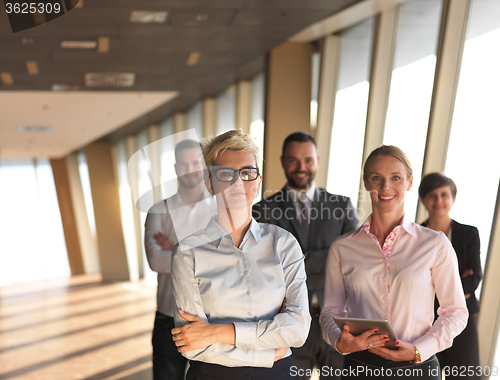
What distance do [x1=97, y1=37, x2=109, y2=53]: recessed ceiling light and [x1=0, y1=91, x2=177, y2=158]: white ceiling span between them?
236cm

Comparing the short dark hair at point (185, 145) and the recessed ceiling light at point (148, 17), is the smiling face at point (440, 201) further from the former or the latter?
the recessed ceiling light at point (148, 17)

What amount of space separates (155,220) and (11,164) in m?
17.5

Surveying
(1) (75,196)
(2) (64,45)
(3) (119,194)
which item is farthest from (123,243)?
(2) (64,45)

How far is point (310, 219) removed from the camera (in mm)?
2857

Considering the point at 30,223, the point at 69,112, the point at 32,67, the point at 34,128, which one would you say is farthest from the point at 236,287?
the point at 30,223

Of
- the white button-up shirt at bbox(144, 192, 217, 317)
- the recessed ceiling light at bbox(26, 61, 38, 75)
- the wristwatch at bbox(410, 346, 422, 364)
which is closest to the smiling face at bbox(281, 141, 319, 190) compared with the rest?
the white button-up shirt at bbox(144, 192, 217, 317)

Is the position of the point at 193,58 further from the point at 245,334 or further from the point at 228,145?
the point at 245,334

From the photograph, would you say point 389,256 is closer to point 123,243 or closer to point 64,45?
point 64,45

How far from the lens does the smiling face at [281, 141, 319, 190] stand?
2.86 m

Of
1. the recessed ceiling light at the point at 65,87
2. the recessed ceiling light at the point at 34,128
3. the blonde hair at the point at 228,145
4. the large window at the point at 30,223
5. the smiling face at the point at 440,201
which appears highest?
the recessed ceiling light at the point at 65,87

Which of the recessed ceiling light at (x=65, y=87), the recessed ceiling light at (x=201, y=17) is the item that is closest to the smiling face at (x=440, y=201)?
the recessed ceiling light at (x=201, y=17)

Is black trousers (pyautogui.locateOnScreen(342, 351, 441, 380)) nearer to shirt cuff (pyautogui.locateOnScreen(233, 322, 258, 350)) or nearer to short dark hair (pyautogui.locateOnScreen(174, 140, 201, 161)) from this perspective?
shirt cuff (pyautogui.locateOnScreen(233, 322, 258, 350))

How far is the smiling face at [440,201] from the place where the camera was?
2969 millimetres

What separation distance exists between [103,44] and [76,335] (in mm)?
4530
